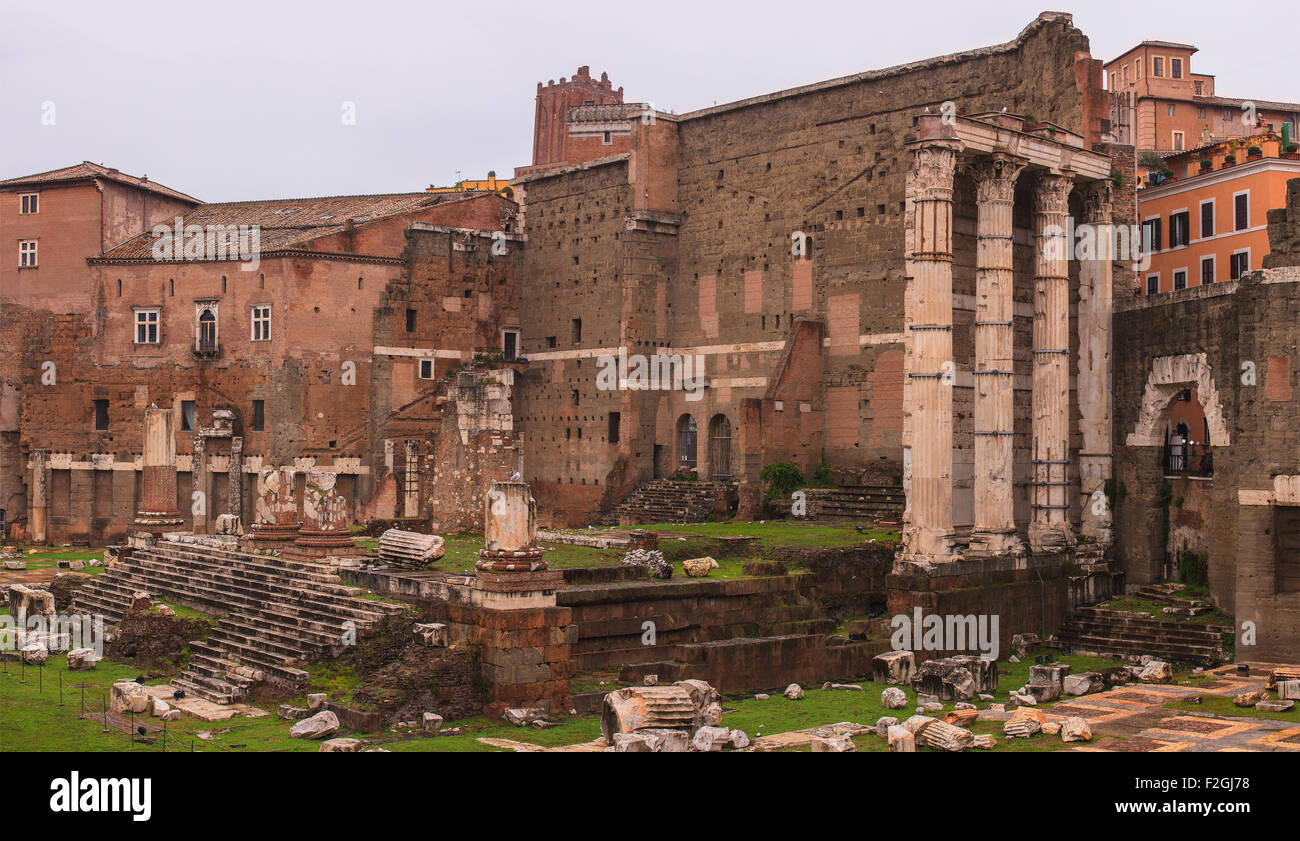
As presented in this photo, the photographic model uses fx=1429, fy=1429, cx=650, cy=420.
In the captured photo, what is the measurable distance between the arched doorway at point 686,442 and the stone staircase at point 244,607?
1642 centimetres

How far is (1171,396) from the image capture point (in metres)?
29.3

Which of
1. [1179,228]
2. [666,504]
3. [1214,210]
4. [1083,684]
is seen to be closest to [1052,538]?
[1083,684]

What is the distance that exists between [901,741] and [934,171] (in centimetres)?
1400

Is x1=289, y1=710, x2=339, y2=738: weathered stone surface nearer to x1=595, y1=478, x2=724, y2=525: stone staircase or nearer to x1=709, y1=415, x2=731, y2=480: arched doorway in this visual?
x1=595, y1=478, x2=724, y2=525: stone staircase

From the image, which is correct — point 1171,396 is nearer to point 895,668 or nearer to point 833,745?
point 895,668

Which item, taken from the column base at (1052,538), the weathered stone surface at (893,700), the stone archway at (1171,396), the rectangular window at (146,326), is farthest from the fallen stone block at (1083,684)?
the rectangular window at (146,326)

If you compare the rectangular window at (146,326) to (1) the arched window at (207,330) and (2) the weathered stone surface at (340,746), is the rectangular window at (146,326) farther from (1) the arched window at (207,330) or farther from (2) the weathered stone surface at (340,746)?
(2) the weathered stone surface at (340,746)

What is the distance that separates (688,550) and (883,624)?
4.27m

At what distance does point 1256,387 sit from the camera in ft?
79.4

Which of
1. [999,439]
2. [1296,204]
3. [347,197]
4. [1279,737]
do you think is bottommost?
[1279,737]

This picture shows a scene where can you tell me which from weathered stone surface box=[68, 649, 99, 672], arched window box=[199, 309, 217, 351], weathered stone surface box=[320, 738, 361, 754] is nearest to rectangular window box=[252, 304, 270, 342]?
arched window box=[199, 309, 217, 351]

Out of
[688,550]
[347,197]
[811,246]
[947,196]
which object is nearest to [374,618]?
[688,550]

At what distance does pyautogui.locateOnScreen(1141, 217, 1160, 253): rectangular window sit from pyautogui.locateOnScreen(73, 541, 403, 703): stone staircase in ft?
73.2

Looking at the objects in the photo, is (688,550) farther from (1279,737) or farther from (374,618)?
(1279,737)
